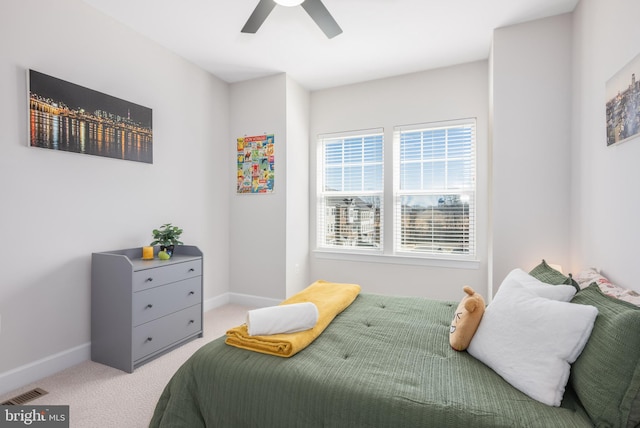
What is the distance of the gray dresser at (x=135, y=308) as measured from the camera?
7.59 feet

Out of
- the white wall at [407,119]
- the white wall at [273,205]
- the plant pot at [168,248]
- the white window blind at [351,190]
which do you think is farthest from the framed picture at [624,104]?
the plant pot at [168,248]

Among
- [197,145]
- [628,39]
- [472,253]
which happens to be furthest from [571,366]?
[197,145]

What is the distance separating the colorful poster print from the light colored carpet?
2005 millimetres

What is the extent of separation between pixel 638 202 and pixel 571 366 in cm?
100

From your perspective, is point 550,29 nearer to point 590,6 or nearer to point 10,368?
point 590,6

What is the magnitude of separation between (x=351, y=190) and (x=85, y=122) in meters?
2.86

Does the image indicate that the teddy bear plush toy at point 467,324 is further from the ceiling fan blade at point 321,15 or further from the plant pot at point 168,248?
the plant pot at point 168,248

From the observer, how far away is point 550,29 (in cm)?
268

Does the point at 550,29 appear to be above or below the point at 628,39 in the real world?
above

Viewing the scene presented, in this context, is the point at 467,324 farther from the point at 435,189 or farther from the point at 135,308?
the point at 435,189

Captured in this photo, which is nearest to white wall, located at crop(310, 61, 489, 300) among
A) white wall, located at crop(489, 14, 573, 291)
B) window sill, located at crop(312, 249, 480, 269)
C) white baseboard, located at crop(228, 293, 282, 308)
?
window sill, located at crop(312, 249, 480, 269)

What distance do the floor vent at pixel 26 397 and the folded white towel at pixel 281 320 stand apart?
1.66 metres

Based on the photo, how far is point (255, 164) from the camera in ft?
Result: 12.8

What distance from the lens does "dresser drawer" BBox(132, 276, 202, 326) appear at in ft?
7.70
